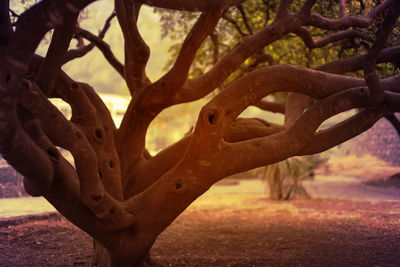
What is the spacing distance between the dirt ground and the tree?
117 centimetres

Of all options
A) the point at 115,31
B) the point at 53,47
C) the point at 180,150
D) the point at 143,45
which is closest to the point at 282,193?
the point at 180,150

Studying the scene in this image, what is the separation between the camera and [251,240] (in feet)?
19.7

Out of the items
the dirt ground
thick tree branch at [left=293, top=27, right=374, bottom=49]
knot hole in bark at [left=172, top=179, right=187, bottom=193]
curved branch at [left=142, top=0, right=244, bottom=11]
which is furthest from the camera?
thick tree branch at [left=293, top=27, right=374, bottom=49]

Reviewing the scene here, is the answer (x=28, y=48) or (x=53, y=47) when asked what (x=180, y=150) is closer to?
(x=53, y=47)

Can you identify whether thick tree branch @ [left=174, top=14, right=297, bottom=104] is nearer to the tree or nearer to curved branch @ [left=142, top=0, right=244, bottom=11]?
the tree

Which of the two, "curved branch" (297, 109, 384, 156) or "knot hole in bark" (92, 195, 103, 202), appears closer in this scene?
"knot hole in bark" (92, 195, 103, 202)

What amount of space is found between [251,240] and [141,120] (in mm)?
2780

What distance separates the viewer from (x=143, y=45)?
4.15 meters

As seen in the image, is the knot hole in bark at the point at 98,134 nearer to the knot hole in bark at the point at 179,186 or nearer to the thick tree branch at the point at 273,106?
the knot hole in bark at the point at 179,186

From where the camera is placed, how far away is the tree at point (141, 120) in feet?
8.27

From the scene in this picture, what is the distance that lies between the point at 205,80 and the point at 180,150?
3.40 feet

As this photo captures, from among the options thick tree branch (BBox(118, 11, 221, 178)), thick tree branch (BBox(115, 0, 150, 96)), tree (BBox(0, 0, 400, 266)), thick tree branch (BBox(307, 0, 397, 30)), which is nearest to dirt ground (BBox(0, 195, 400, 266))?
tree (BBox(0, 0, 400, 266))

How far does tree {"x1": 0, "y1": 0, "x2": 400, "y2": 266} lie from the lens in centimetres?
252

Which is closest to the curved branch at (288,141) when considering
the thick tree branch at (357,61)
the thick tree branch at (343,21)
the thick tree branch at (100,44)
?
the thick tree branch at (357,61)
